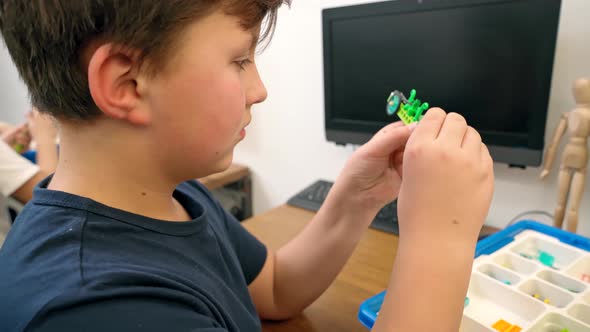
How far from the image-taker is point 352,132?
1010 millimetres

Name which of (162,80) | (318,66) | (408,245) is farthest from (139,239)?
(318,66)

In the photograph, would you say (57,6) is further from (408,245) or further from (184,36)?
(408,245)

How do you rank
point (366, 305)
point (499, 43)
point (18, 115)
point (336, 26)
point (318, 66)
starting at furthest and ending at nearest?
1. point (18, 115)
2. point (318, 66)
3. point (336, 26)
4. point (499, 43)
5. point (366, 305)

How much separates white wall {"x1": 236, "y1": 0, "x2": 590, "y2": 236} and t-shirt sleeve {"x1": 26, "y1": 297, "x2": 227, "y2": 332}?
2.54ft

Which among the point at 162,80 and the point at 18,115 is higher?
the point at 162,80

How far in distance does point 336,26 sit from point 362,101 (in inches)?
7.3

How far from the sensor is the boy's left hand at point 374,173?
553 mm

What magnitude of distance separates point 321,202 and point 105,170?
702 millimetres

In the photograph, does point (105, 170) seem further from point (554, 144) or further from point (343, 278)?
point (554, 144)

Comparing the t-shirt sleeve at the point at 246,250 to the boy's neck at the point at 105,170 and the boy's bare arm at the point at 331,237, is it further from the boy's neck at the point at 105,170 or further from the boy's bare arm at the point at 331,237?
the boy's neck at the point at 105,170

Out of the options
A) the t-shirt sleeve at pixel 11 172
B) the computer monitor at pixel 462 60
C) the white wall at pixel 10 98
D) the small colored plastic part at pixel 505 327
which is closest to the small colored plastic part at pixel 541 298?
the small colored plastic part at pixel 505 327

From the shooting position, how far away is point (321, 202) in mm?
1052

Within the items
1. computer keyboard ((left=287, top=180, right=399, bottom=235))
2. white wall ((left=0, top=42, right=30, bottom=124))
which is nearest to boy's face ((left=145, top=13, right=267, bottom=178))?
computer keyboard ((left=287, top=180, right=399, bottom=235))

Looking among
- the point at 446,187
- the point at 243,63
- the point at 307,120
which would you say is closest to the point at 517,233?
the point at 446,187
